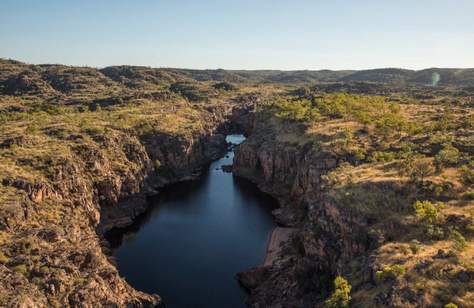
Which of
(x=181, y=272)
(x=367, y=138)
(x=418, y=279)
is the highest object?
(x=367, y=138)

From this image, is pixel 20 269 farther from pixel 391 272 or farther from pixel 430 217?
pixel 430 217

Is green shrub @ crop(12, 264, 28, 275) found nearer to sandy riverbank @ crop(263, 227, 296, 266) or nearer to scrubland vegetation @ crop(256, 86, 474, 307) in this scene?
scrubland vegetation @ crop(256, 86, 474, 307)

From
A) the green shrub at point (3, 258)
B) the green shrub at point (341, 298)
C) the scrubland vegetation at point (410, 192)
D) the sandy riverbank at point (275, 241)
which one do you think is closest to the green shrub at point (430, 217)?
the scrubland vegetation at point (410, 192)

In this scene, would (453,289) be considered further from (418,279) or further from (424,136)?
(424,136)

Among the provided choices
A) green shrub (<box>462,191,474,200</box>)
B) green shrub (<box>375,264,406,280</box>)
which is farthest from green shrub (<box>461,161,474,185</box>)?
green shrub (<box>375,264,406,280</box>)

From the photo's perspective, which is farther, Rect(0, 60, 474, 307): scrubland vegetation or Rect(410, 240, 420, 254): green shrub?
Rect(410, 240, 420, 254): green shrub

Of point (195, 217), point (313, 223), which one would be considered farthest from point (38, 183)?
point (313, 223)

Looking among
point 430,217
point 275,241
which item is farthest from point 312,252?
point 275,241

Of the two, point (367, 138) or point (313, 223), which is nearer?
point (313, 223)
